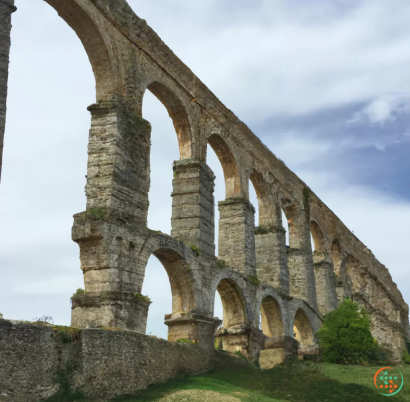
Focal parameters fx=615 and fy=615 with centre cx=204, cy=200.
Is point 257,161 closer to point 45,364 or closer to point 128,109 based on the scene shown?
point 128,109

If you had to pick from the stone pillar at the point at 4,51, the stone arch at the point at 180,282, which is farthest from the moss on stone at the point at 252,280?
the stone pillar at the point at 4,51

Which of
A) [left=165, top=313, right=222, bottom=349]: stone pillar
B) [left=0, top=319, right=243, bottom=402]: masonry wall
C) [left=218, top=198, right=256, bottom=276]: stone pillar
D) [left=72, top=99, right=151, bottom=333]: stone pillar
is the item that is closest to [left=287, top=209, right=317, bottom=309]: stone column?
[left=218, top=198, right=256, bottom=276]: stone pillar

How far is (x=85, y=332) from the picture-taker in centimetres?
938

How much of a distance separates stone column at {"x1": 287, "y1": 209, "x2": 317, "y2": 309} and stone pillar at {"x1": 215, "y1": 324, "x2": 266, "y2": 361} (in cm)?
525

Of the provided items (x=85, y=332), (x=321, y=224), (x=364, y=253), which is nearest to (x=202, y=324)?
(x=85, y=332)

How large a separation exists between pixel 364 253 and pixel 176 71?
17976mm

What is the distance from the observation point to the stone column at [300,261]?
21250mm

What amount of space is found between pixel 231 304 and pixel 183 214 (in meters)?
3.03

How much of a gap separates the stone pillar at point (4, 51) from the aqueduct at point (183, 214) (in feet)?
0.07

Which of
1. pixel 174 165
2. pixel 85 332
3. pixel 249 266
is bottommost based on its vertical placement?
pixel 85 332

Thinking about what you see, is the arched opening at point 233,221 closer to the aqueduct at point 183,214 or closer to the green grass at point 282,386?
the aqueduct at point 183,214

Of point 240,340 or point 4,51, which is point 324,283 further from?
point 4,51

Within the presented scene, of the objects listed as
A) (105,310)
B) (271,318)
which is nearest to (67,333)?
(105,310)

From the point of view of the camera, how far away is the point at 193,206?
49.3ft
